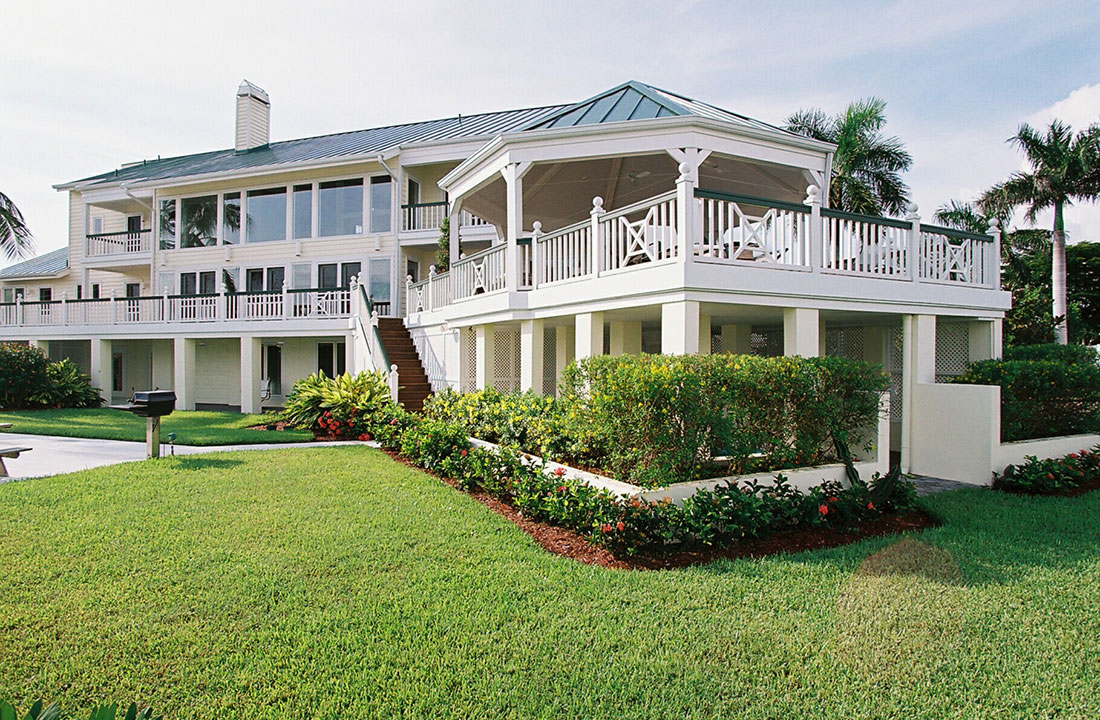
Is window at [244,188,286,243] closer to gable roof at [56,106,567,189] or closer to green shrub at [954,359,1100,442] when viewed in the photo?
gable roof at [56,106,567,189]

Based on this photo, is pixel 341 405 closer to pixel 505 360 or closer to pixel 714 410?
pixel 505 360

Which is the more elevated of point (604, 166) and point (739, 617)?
point (604, 166)

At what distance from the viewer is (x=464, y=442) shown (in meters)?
9.34

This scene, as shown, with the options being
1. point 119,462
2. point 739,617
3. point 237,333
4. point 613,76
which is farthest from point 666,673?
point 613,76

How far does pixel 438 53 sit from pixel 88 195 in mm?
21139

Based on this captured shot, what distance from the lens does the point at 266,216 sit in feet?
72.1

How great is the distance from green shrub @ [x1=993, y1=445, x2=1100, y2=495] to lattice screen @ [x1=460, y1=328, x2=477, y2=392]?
909cm

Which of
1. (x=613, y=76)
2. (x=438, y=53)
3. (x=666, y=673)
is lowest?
(x=666, y=673)

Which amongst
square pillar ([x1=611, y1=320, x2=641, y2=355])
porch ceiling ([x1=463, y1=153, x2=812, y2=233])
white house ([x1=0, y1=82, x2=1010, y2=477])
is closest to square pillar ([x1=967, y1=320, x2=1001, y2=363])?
white house ([x1=0, y1=82, x2=1010, y2=477])

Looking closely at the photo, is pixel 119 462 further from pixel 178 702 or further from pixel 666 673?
pixel 666 673

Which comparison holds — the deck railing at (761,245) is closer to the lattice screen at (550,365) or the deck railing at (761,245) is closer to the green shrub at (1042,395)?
the green shrub at (1042,395)

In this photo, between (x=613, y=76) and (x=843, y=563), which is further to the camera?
(x=613, y=76)

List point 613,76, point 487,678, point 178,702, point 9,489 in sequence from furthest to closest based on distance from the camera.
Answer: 1. point 613,76
2. point 9,489
3. point 487,678
4. point 178,702

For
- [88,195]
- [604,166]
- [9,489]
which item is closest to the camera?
[9,489]
